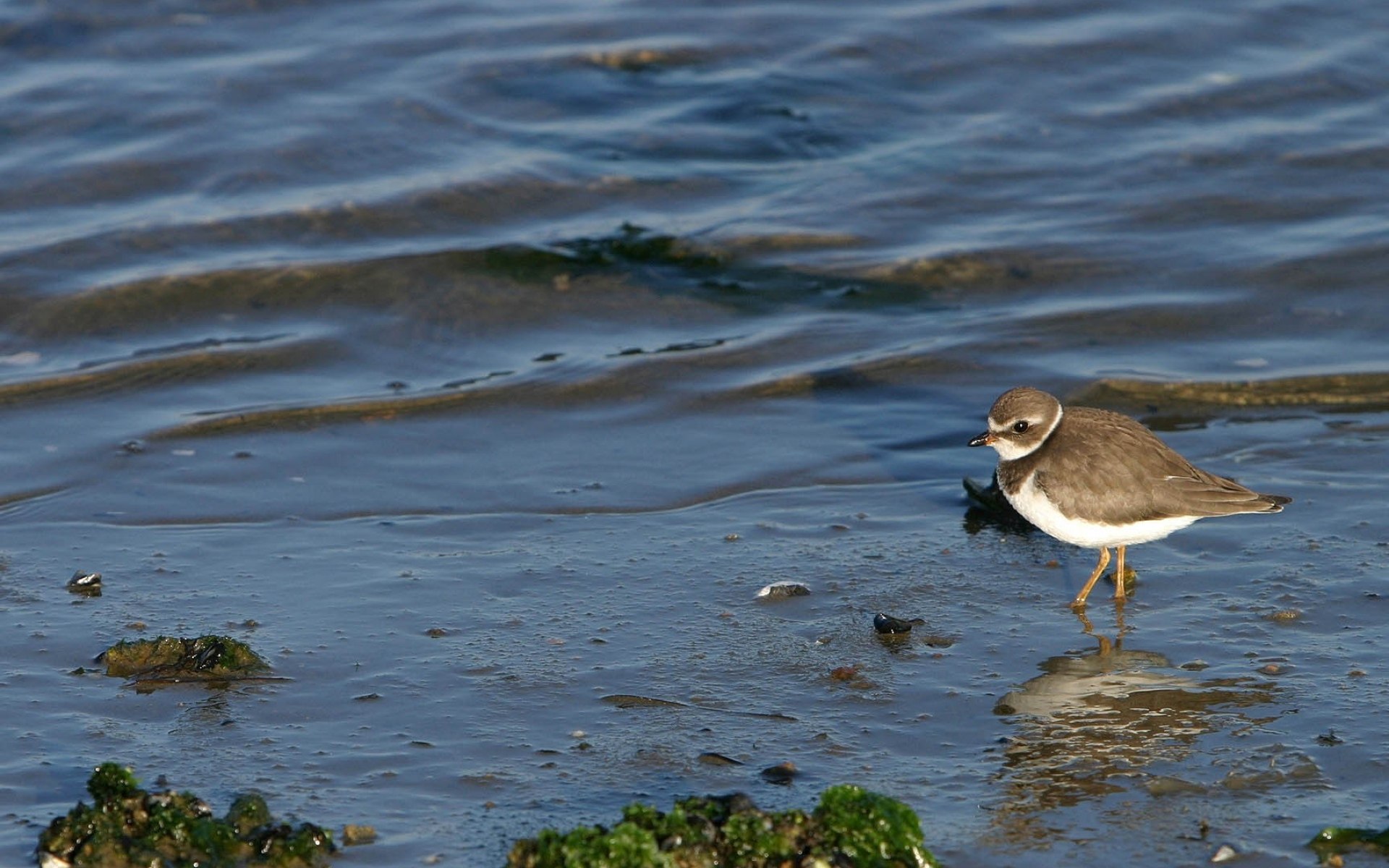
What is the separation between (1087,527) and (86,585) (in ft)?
13.3

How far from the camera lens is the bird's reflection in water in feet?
15.8

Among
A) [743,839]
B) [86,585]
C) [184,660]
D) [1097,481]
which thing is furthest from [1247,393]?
[86,585]

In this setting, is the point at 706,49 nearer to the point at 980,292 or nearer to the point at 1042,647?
the point at 980,292

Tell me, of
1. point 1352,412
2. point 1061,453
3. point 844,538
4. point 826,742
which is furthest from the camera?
point 1352,412

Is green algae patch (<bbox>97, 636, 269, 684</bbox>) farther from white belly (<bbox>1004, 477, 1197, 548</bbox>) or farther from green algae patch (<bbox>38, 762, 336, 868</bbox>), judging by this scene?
white belly (<bbox>1004, 477, 1197, 548</bbox>)

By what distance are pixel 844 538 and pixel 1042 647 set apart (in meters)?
1.27

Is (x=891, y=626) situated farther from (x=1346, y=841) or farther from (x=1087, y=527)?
(x=1346, y=841)

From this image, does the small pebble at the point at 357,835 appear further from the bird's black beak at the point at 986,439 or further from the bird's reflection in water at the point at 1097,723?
the bird's black beak at the point at 986,439

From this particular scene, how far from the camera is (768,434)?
8.48m

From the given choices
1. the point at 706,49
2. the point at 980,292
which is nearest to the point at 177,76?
the point at 706,49

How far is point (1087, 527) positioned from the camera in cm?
627

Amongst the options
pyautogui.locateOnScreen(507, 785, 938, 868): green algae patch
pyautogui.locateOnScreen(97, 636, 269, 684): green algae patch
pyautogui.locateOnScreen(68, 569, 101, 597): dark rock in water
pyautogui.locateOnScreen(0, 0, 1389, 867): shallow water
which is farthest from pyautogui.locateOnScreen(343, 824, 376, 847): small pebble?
pyautogui.locateOnScreen(68, 569, 101, 597): dark rock in water

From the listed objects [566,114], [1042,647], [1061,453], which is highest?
[566,114]

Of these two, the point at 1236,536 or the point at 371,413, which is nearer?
the point at 1236,536
